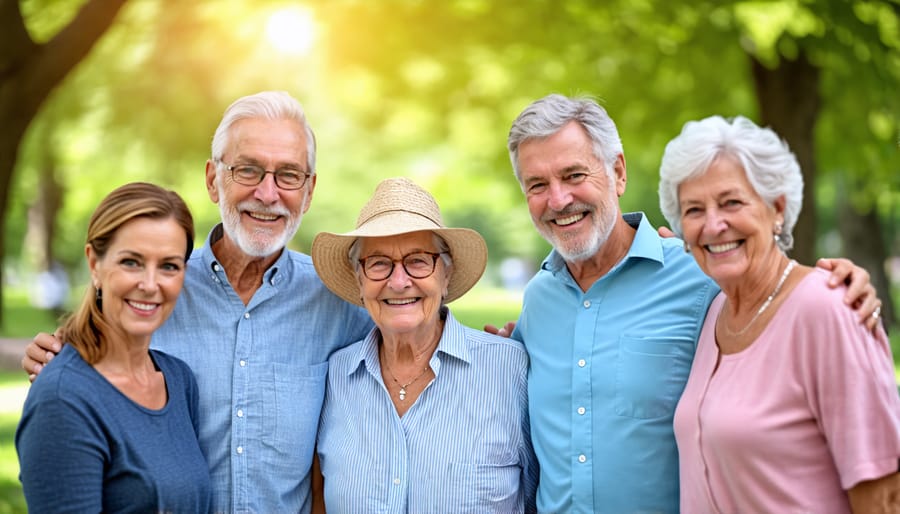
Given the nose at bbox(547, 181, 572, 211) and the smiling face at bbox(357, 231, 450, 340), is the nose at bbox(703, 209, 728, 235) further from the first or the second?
the smiling face at bbox(357, 231, 450, 340)

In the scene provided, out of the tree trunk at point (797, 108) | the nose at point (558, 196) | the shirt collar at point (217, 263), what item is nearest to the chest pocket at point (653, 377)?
the nose at point (558, 196)

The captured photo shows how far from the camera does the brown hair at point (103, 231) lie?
3.05 m

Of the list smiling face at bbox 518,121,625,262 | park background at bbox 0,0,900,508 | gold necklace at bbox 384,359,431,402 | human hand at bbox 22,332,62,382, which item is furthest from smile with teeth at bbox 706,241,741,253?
human hand at bbox 22,332,62,382

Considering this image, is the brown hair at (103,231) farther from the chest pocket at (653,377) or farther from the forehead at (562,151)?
the chest pocket at (653,377)

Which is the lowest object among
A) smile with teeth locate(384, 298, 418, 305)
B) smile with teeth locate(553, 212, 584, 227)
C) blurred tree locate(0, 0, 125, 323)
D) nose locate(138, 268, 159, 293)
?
nose locate(138, 268, 159, 293)

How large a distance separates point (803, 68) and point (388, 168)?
34.4 m

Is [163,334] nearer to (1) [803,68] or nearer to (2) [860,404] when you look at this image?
(2) [860,404]

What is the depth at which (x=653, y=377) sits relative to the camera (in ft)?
11.3

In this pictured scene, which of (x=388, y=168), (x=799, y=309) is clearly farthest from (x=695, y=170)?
(x=388, y=168)

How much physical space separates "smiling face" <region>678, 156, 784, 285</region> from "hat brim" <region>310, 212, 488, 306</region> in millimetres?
969

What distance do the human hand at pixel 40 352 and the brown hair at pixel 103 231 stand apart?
20 centimetres

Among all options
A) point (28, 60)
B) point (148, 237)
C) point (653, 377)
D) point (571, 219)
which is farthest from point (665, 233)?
point (28, 60)

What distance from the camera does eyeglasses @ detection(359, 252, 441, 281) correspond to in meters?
3.65

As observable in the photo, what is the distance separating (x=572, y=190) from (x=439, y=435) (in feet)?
3.55
